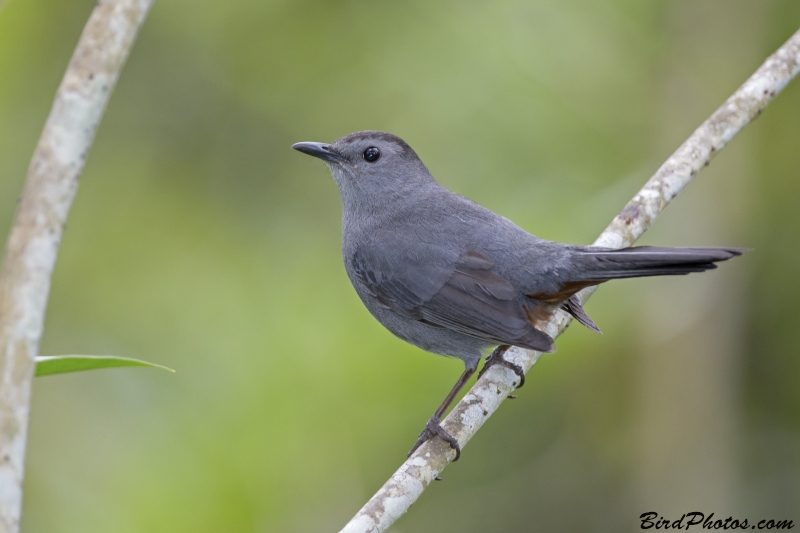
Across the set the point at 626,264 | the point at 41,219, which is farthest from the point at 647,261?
the point at 41,219

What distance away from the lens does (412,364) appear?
455 centimetres

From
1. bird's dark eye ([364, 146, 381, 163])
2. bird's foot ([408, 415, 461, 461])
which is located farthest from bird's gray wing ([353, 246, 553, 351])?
bird's dark eye ([364, 146, 381, 163])

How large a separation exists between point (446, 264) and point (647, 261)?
3.15 ft

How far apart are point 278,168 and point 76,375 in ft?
6.81

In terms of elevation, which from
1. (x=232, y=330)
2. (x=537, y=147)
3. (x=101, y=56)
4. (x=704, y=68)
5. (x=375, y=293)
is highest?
(x=704, y=68)

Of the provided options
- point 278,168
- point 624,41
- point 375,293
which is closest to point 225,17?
point 278,168

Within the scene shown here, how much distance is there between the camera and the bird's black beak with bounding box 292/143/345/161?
3904 millimetres

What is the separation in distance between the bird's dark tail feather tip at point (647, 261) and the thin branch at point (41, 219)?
1.89 meters

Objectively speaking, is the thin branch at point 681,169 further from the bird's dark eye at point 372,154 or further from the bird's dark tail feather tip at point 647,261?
the bird's dark eye at point 372,154

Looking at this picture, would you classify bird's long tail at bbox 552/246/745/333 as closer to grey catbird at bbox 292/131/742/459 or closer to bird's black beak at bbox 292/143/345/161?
grey catbird at bbox 292/131/742/459

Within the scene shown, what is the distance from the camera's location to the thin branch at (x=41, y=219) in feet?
4.66

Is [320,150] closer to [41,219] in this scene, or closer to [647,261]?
[647,261]

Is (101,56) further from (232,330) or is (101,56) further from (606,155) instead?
(606,155)

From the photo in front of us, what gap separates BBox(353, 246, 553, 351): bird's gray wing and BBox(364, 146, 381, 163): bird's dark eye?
1.97ft
